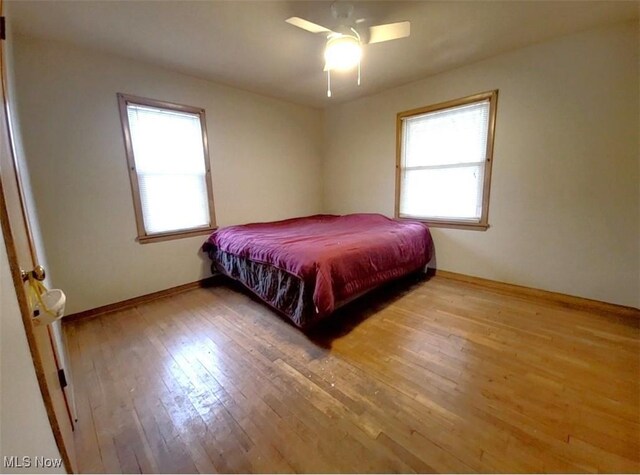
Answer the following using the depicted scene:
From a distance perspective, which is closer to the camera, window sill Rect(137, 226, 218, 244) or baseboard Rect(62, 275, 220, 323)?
baseboard Rect(62, 275, 220, 323)

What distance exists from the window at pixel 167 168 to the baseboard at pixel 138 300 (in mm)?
607

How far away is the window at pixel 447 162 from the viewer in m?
2.96

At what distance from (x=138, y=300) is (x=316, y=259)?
6.99ft

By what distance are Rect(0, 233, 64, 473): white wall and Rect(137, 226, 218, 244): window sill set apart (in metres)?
2.45

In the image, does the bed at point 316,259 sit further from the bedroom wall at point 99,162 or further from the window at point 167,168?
the bedroom wall at point 99,162

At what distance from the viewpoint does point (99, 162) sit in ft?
8.29

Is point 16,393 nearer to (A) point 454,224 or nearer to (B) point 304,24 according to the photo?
(B) point 304,24

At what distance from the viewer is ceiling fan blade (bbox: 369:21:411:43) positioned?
72.9 inches

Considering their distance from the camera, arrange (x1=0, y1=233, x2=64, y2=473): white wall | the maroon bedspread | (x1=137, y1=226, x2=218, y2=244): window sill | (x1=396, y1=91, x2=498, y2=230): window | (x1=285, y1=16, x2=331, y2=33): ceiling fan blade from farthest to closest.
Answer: (x1=396, y1=91, x2=498, y2=230): window → (x1=137, y1=226, x2=218, y2=244): window sill → the maroon bedspread → (x1=285, y1=16, x2=331, y2=33): ceiling fan blade → (x1=0, y1=233, x2=64, y2=473): white wall

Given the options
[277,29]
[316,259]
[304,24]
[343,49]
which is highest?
[277,29]

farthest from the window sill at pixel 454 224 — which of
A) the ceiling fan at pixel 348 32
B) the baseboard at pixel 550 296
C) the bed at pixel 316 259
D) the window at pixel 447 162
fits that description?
the ceiling fan at pixel 348 32

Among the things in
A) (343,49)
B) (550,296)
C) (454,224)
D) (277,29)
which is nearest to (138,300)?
(277,29)

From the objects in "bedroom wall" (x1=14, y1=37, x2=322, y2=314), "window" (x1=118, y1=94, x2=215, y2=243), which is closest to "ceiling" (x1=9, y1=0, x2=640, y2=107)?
"bedroom wall" (x1=14, y1=37, x2=322, y2=314)

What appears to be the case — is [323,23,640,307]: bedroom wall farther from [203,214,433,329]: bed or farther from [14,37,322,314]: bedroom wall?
[14,37,322,314]: bedroom wall
